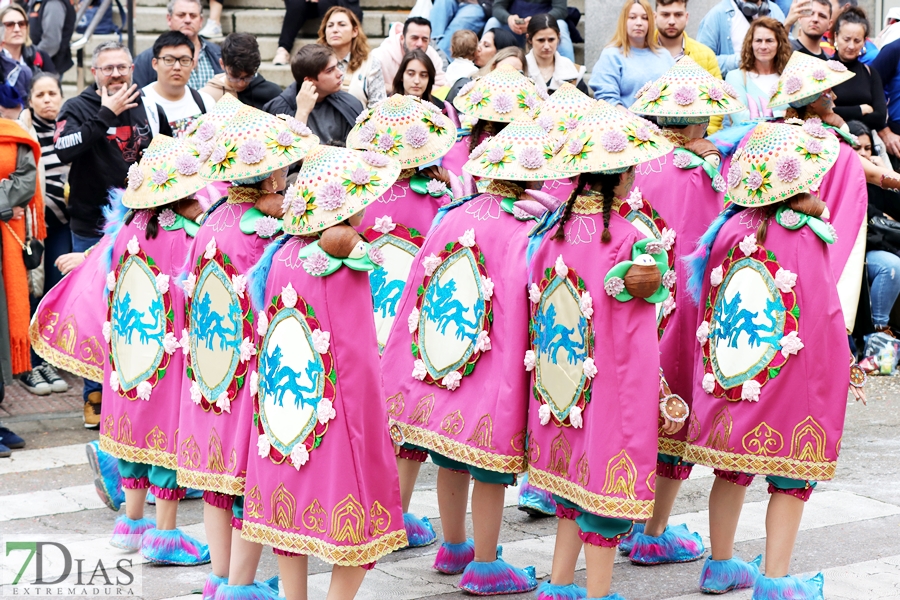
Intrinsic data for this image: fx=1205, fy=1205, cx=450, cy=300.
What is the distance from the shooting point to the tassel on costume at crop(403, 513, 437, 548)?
5.85m

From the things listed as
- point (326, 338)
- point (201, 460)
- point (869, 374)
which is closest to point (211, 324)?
point (201, 460)

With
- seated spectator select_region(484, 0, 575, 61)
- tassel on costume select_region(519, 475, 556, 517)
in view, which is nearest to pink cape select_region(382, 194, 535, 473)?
tassel on costume select_region(519, 475, 556, 517)

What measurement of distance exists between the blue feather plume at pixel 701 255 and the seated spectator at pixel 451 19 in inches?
243

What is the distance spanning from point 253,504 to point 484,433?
41.4 inches

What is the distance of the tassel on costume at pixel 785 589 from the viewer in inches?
187

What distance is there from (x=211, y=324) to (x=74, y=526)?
1887 millimetres

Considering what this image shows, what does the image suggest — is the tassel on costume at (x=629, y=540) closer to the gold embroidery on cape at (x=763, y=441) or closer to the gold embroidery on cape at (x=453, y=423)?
the gold embroidery on cape at (x=763, y=441)

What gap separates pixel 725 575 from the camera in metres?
5.09

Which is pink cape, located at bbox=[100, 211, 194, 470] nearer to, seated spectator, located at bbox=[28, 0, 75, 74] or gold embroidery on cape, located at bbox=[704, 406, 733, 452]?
gold embroidery on cape, located at bbox=[704, 406, 733, 452]

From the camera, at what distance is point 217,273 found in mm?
4832

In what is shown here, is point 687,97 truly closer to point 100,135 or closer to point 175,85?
point 175,85

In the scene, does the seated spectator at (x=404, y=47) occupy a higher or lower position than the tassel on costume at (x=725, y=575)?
higher

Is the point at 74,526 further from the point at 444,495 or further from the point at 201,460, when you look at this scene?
the point at 444,495

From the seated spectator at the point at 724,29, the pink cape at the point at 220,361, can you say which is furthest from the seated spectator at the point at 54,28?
the pink cape at the point at 220,361
